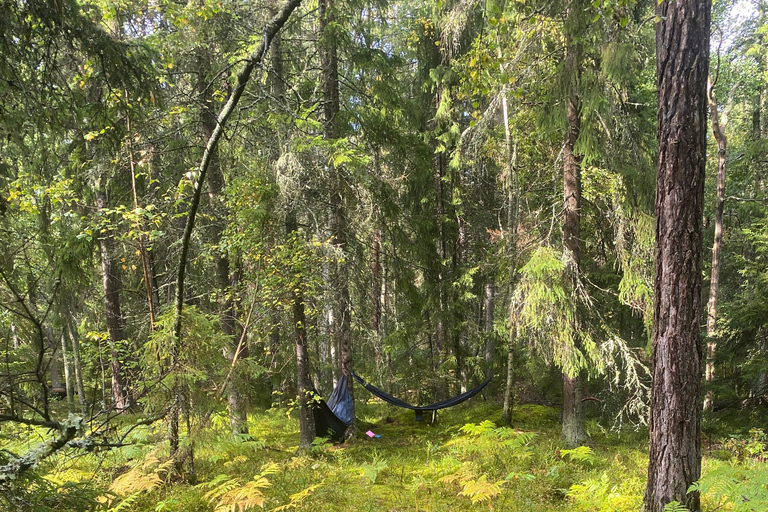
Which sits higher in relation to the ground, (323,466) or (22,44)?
(22,44)

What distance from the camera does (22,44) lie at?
2518 mm

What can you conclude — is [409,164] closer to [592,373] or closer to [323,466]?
[592,373]

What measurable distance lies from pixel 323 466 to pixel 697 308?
178 inches

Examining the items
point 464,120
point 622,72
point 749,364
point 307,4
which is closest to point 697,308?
point 622,72

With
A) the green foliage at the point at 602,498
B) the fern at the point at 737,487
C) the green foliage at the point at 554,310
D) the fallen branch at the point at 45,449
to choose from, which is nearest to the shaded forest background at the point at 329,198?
the green foliage at the point at 554,310

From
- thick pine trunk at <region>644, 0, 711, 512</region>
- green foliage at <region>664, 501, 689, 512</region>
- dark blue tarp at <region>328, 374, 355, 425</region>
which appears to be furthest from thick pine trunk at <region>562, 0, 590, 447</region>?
dark blue tarp at <region>328, 374, 355, 425</region>

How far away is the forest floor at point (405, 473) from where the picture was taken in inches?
138

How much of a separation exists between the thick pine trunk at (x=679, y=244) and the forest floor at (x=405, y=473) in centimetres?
33

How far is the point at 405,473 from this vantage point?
17.0 ft

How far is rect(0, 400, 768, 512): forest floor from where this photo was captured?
3.50 meters

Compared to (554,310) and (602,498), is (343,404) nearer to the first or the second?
(554,310)

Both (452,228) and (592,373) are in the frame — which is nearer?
(592,373)

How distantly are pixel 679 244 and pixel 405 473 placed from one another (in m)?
4.05

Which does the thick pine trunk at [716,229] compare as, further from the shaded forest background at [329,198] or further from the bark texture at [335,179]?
the bark texture at [335,179]
